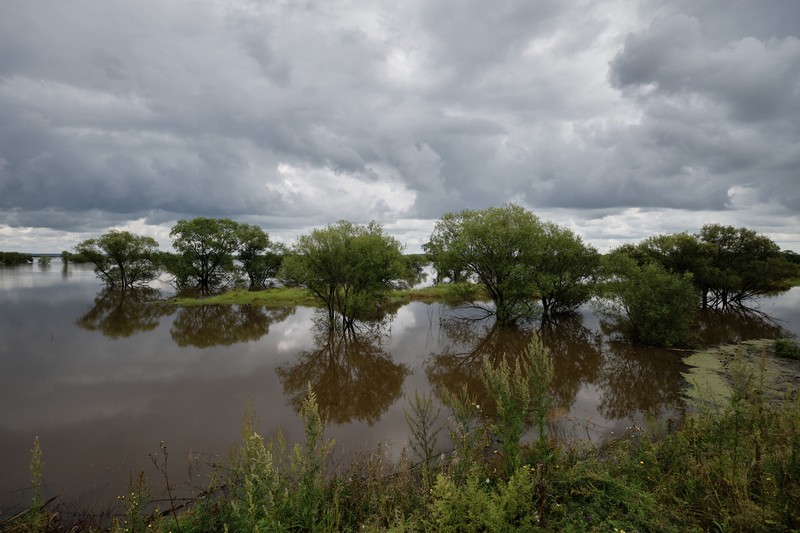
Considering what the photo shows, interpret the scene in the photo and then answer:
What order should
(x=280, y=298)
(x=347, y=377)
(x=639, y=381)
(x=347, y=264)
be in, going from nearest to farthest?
(x=639, y=381)
(x=347, y=377)
(x=347, y=264)
(x=280, y=298)

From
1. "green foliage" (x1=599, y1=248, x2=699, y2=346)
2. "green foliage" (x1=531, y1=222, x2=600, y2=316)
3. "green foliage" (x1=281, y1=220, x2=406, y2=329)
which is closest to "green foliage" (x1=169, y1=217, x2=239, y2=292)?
"green foliage" (x1=281, y1=220, x2=406, y2=329)

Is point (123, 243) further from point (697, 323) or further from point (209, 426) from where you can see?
point (697, 323)

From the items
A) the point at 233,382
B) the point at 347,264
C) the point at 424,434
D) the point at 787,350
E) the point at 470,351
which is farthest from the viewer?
the point at 347,264

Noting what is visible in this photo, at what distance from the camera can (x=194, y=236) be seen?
171ft

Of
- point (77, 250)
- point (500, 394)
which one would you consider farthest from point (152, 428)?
point (77, 250)

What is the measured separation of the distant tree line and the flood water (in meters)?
2.12

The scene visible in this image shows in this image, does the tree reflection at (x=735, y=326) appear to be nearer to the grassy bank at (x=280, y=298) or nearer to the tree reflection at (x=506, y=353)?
the tree reflection at (x=506, y=353)

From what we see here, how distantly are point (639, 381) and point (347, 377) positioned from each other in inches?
487

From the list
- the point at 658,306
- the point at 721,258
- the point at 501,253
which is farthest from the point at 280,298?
the point at 721,258

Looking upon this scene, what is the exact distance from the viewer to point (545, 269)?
30188mm

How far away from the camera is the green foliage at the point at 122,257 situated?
5184 centimetres

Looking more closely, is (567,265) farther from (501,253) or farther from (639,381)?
(639,381)

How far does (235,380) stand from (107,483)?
7.39 m

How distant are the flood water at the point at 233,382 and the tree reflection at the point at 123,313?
11.8 inches
